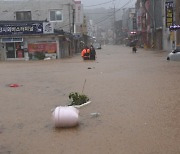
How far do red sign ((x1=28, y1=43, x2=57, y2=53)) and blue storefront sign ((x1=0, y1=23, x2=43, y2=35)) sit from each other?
5.31 feet

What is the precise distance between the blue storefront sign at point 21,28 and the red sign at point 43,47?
5.31ft

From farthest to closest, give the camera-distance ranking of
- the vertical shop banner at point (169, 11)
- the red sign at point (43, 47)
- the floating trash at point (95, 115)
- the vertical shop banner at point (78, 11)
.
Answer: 1. the vertical shop banner at point (78, 11)
2. the vertical shop banner at point (169, 11)
3. the red sign at point (43, 47)
4. the floating trash at point (95, 115)

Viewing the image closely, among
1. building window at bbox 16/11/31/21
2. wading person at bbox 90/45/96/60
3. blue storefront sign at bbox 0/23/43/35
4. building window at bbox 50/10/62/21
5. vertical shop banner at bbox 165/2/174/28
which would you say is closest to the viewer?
wading person at bbox 90/45/96/60

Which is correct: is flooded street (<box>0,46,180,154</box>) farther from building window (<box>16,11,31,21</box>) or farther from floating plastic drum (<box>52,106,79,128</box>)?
building window (<box>16,11,31,21</box>)

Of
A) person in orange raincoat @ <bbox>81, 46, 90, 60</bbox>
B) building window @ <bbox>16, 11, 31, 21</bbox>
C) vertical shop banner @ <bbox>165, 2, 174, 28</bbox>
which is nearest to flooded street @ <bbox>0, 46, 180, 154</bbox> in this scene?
person in orange raincoat @ <bbox>81, 46, 90, 60</bbox>

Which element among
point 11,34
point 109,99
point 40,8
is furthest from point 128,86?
point 40,8

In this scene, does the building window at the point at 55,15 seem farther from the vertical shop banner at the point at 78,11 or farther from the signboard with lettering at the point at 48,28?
the signboard with lettering at the point at 48,28

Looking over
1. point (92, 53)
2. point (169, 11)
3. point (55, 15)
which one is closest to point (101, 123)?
point (92, 53)

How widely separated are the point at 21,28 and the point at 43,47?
301 centimetres

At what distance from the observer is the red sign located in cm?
4241

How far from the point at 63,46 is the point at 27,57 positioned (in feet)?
18.7

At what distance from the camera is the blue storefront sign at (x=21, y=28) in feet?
135

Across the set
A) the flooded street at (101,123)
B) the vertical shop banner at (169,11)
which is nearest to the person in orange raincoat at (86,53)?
the vertical shop banner at (169,11)

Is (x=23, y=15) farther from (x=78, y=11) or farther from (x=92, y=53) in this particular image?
(x=92, y=53)
